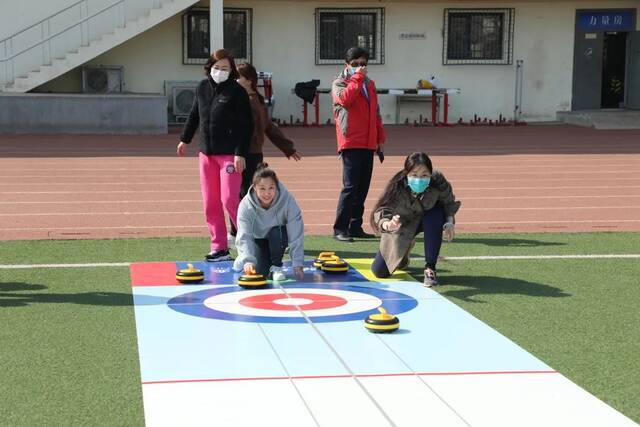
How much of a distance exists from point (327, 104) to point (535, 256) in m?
22.0

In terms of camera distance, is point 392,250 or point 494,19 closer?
point 392,250

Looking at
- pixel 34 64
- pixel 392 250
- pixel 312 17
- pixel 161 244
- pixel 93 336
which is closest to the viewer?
pixel 93 336

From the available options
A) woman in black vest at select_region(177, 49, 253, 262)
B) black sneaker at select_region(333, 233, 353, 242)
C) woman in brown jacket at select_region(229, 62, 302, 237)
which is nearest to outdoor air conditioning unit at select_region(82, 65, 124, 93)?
black sneaker at select_region(333, 233, 353, 242)

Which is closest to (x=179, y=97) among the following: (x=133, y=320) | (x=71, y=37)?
(x=71, y=37)

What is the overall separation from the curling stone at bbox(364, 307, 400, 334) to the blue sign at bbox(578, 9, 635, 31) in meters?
26.9

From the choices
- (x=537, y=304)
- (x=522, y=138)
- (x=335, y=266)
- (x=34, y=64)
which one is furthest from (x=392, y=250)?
(x=34, y=64)

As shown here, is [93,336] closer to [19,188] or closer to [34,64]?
[19,188]

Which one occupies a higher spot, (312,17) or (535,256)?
(312,17)

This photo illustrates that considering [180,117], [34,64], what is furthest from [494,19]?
[34,64]

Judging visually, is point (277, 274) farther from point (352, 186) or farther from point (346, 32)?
point (346, 32)

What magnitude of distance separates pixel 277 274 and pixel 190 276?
71 cm

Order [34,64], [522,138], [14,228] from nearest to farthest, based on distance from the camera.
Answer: [14,228] < [522,138] < [34,64]

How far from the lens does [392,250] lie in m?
8.80

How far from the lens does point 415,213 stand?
8.73m
